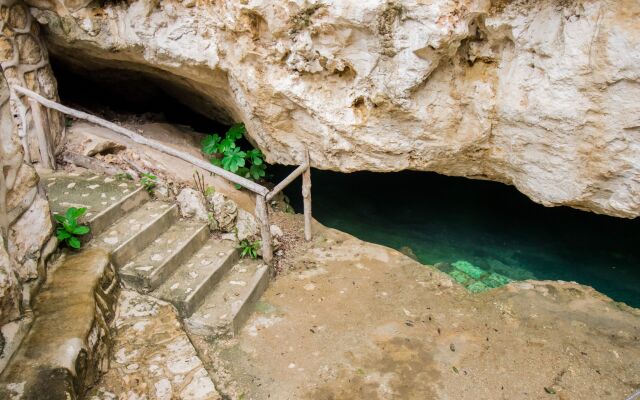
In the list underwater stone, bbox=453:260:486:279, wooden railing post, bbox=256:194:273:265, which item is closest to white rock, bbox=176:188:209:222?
wooden railing post, bbox=256:194:273:265

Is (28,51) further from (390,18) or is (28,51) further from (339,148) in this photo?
(390,18)

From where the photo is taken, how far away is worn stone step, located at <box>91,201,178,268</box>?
4734 mm

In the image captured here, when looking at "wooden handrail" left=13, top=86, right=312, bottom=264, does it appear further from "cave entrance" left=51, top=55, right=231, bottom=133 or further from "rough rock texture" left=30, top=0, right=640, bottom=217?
"cave entrance" left=51, top=55, right=231, bottom=133

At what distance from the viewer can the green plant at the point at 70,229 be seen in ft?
14.4

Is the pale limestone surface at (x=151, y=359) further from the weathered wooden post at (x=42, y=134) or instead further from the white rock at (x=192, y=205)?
the weathered wooden post at (x=42, y=134)

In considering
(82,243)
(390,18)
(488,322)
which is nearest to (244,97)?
(390,18)

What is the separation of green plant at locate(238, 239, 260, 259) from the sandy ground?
44 cm

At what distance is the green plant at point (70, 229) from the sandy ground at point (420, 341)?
1609mm

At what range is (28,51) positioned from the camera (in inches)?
227

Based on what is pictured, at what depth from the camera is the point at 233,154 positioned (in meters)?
6.62

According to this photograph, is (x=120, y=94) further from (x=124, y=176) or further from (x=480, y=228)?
(x=480, y=228)

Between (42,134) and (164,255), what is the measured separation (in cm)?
249

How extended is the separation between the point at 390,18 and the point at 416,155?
1803 mm

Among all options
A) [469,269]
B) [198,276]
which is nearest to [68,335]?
[198,276]
